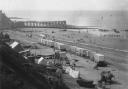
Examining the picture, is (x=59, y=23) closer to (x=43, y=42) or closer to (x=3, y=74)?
(x=43, y=42)

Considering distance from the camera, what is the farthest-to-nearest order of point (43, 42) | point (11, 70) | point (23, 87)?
point (43, 42) → point (11, 70) → point (23, 87)

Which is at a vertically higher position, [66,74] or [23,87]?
[23,87]

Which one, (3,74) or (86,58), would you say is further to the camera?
(86,58)

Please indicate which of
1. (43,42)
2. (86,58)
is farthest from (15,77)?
(43,42)

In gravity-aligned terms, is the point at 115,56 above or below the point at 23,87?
below

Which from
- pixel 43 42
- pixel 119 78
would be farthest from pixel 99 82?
pixel 43 42

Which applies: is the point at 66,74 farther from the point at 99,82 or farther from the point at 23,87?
the point at 23,87

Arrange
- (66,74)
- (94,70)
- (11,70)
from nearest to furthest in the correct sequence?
(11,70) < (66,74) < (94,70)

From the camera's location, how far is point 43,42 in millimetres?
73625

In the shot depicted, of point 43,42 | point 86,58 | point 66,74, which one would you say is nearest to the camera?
point 66,74

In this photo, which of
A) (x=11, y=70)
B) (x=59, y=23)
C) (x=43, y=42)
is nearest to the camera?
(x=11, y=70)

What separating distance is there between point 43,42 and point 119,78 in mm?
39574

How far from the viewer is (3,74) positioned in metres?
21.9

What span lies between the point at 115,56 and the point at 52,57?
1537 cm
